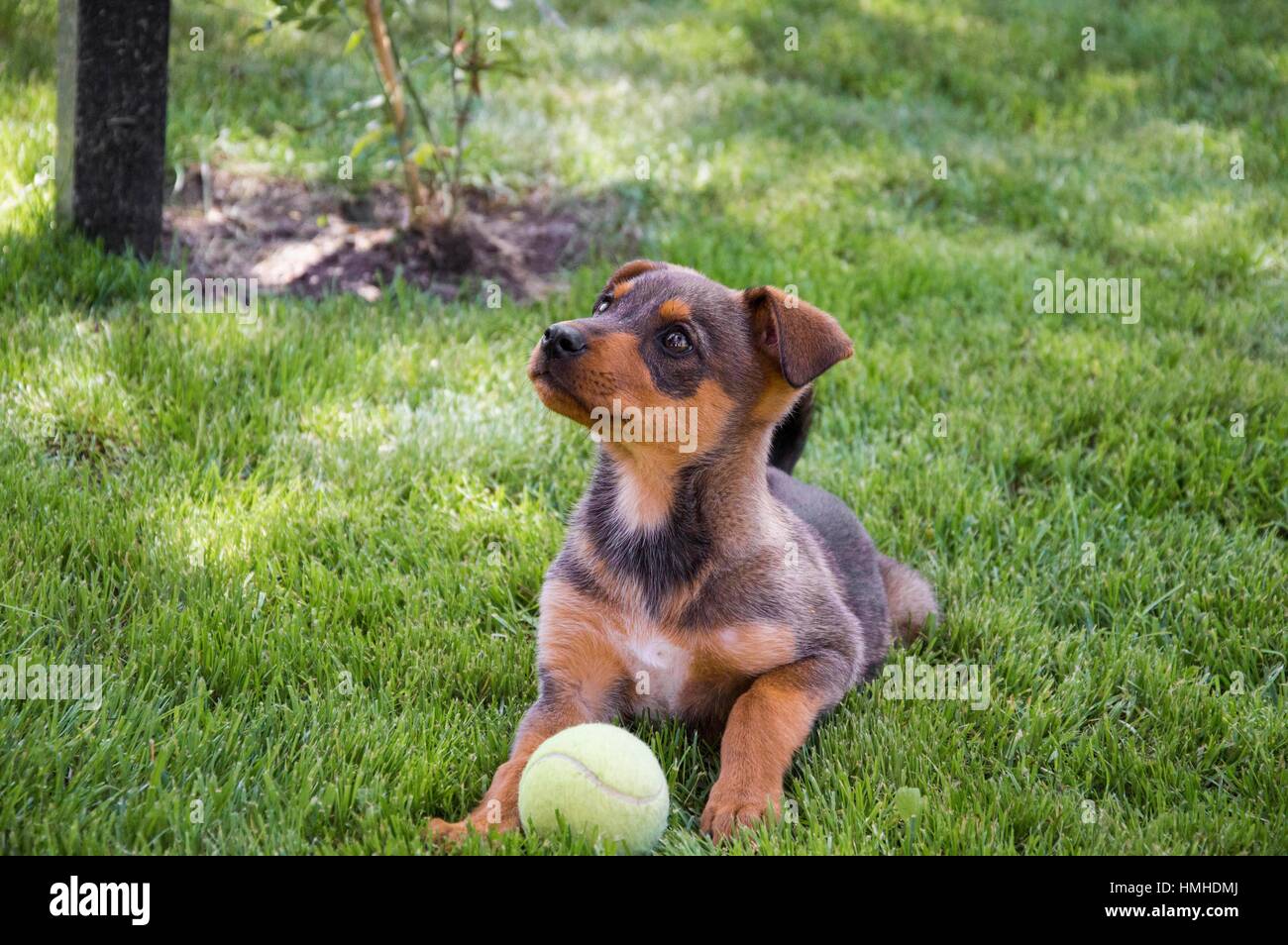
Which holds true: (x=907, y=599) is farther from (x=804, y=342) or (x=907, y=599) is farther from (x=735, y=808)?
(x=735, y=808)

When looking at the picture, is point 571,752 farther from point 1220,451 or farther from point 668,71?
point 668,71

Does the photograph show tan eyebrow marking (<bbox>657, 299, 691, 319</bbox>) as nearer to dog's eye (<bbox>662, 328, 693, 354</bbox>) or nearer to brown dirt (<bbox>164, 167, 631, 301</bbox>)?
dog's eye (<bbox>662, 328, 693, 354</bbox>)

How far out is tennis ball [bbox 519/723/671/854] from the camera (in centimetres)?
288

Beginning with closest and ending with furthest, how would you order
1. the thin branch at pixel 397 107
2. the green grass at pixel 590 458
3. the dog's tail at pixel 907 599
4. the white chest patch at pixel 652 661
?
1. the green grass at pixel 590 458
2. the white chest patch at pixel 652 661
3. the dog's tail at pixel 907 599
4. the thin branch at pixel 397 107

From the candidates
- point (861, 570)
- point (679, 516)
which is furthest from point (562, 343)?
point (861, 570)

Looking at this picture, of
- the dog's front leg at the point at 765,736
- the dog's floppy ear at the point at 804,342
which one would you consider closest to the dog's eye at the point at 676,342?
the dog's floppy ear at the point at 804,342

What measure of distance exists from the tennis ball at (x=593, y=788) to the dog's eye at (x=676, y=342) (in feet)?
3.59

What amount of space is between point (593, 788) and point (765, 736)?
60 cm

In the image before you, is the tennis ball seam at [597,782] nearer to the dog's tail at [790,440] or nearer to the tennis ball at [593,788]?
the tennis ball at [593,788]

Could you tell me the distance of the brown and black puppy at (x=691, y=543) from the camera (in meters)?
3.35

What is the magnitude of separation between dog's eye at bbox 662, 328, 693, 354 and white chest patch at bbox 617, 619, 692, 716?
75 cm

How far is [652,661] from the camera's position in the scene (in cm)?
351

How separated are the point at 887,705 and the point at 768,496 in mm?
704
